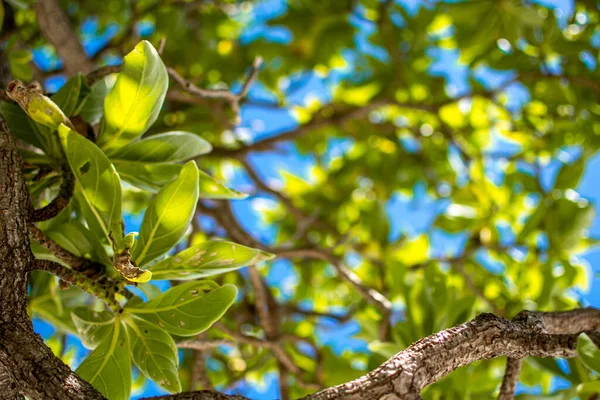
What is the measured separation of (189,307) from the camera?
31.2 inches

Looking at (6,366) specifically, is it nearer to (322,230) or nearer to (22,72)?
(22,72)

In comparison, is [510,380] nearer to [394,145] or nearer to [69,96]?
[69,96]

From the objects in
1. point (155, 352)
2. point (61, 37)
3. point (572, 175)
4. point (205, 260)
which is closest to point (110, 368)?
point (155, 352)

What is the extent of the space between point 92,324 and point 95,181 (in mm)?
201

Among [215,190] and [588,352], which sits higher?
[215,190]

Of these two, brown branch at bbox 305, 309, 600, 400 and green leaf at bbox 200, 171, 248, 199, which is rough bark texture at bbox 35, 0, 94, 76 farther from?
brown branch at bbox 305, 309, 600, 400

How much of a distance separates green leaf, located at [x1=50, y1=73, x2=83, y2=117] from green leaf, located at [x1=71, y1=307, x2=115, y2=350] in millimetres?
269

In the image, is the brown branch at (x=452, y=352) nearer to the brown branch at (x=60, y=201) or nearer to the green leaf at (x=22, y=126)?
the brown branch at (x=60, y=201)

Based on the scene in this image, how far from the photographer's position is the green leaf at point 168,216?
739 millimetres

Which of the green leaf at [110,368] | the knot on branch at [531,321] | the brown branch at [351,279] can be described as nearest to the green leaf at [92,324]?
the green leaf at [110,368]

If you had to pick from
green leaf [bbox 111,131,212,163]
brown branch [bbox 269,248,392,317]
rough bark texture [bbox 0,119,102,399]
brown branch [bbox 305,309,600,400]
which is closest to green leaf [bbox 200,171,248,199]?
green leaf [bbox 111,131,212,163]

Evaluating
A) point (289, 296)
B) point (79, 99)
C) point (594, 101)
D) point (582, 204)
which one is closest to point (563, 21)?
point (594, 101)

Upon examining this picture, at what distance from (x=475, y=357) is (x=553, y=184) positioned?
129 centimetres

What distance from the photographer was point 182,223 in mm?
768
